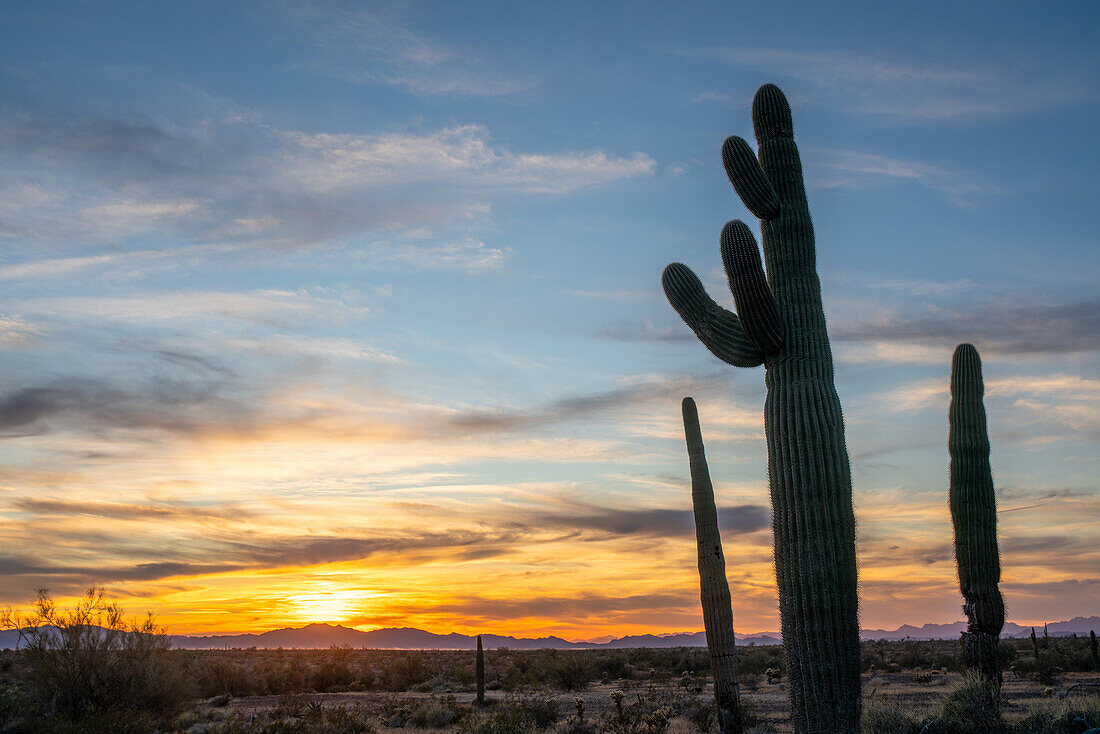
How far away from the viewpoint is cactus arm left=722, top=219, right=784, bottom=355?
10648 millimetres

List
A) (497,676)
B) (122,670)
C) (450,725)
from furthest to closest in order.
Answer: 1. (497,676)
2. (450,725)
3. (122,670)

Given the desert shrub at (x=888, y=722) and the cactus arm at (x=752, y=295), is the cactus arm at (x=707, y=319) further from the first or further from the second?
the desert shrub at (x=888, y=722)

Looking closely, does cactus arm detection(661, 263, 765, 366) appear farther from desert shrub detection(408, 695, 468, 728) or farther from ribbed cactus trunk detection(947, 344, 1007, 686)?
desert shrub detection(408, 695, 468, 728)

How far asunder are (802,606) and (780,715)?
15.1m

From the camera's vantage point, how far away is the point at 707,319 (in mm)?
11680

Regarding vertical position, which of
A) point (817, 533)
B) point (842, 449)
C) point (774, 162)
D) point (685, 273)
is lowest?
point (817, 533)

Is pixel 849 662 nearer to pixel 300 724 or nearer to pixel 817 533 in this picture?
pixel 817 533

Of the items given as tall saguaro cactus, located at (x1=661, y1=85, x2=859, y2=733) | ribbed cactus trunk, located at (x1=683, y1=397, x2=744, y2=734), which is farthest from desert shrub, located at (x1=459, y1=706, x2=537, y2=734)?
tall saguaro cactus, located at (x1=661, y1=85, x2=859, y2=733)

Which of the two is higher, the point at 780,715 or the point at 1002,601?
the point at 1002,601

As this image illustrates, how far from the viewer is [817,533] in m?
9.89

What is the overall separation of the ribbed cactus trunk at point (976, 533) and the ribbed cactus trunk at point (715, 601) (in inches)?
180

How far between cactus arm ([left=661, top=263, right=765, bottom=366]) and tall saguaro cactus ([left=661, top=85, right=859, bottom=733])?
0.02 m

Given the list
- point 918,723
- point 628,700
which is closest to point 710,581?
point 918,723

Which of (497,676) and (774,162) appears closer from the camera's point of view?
(774,162)
